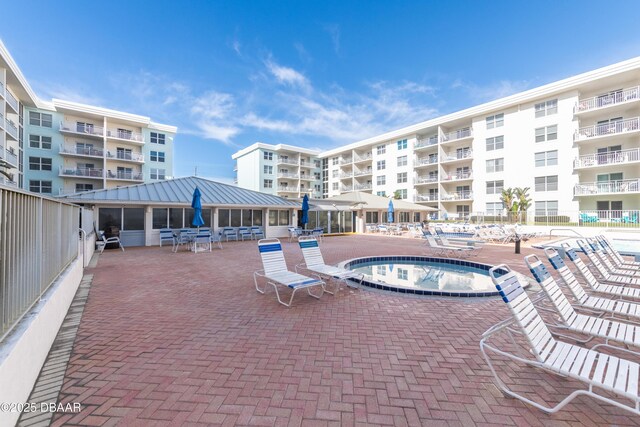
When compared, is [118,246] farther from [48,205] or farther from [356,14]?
[356,14]

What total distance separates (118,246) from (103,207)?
2.22m

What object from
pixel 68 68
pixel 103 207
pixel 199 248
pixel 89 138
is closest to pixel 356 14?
pixel 199 248

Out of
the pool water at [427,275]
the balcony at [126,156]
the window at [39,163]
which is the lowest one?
the pool water at [427,275]

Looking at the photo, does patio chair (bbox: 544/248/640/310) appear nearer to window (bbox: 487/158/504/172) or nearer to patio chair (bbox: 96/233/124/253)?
patio chair (bbox: 96/233/124/253)

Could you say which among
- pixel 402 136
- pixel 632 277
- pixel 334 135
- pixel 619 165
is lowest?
pixel 632 277

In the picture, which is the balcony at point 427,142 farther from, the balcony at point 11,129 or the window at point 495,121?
the balcony at point 11,129

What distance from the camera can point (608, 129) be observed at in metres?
21.8

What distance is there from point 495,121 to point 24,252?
35.8 m

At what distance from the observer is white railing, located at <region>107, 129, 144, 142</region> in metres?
29.7

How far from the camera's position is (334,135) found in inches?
1940

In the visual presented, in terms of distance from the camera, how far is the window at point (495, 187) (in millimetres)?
28219

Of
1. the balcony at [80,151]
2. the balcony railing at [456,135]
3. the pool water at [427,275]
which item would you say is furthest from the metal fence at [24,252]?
the balcony railing at [456,135]

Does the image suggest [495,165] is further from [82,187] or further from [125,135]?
[82,187]

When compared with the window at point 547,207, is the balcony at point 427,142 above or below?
above
